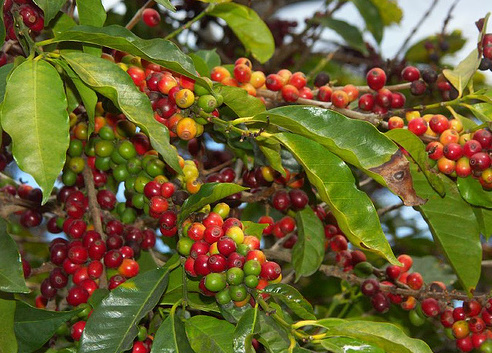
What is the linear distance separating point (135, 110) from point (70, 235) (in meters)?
0.54

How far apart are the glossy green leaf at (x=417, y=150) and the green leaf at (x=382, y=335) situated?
18.4 inches

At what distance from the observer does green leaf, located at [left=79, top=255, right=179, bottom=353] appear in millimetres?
1288

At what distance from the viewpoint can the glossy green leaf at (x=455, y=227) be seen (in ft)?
5.49

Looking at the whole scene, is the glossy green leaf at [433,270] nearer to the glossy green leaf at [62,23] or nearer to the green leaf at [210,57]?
the green leaf at [210,57]

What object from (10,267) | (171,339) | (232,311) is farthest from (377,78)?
(10,267)

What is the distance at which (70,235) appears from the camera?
1.73 metres

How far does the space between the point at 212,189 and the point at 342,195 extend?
26cm

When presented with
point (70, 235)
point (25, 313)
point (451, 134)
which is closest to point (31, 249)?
point (70, 235)

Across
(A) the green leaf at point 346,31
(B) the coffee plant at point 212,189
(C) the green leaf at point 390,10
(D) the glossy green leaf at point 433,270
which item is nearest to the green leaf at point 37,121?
(B) the coffee plant at point 212,189

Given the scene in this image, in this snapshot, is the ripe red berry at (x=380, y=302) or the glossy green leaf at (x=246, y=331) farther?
the ripe red berry at (x=380, y=302)

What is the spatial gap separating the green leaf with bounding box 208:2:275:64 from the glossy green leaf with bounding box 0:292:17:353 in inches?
43.6

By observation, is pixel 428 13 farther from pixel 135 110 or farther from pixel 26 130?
pixel 26 130

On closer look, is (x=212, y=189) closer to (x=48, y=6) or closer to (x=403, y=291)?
(x=48, y=6)

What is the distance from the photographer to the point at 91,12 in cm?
155
